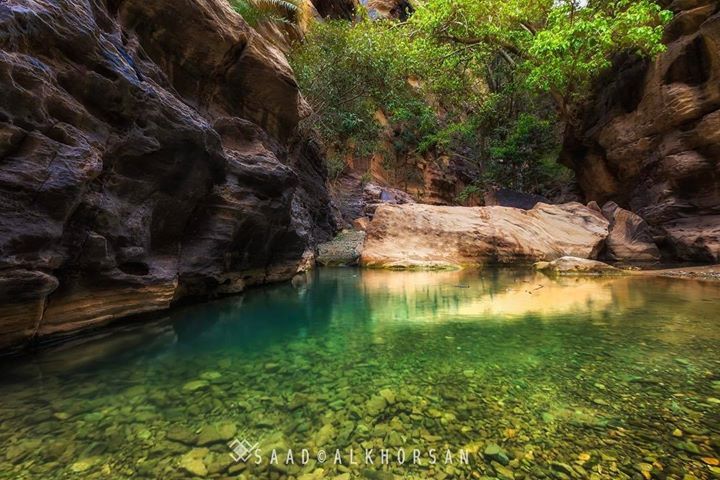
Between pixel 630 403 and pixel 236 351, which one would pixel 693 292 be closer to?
pixel 630 403

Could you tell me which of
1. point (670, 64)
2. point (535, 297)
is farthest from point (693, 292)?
point (670, 64)

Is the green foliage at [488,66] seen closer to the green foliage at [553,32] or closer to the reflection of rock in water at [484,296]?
the green foliage at [553,32]

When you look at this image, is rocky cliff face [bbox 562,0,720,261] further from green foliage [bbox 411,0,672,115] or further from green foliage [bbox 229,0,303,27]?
green foliage [bbox 229,0,303,27]

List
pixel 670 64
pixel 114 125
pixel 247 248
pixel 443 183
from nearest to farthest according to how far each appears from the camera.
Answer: pixel 114 125 < pixel 247 248 < pixel 670 64 < pixel 443 183

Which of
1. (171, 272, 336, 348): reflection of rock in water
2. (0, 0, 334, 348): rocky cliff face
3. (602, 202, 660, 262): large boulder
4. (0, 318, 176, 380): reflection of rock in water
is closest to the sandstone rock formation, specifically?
(602, 202, 660, 262): large boulder

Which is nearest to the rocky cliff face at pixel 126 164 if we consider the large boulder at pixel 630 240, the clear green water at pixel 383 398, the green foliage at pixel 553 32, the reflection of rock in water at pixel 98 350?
the reflection of rock in water at pixel 98 350

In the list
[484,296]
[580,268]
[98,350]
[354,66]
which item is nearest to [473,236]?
[580,268]

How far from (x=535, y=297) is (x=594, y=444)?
5.83m

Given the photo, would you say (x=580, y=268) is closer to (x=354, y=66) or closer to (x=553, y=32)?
(x=553, y=32)

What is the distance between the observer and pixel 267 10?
55.4 ft

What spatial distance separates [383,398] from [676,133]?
17.8 m

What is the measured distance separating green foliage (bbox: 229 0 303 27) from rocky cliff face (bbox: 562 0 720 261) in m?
16.8

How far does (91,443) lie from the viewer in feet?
8.55

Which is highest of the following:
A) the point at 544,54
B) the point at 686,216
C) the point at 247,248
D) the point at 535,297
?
the point at 544,54
